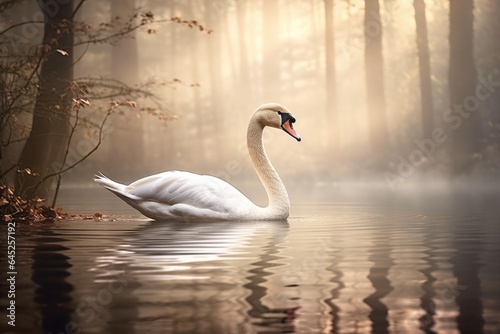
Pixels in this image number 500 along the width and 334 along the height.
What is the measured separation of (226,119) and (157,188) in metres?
40.1

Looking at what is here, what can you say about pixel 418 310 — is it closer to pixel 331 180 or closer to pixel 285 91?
pixel 331 180

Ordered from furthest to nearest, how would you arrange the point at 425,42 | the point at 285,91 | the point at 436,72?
the point at 285,91 < the point at 436,72 < the point at 425,42

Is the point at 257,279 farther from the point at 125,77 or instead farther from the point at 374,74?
the point at 125,77

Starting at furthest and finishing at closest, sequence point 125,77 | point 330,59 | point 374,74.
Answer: point 125,77 → point 330,59 → point 374,74

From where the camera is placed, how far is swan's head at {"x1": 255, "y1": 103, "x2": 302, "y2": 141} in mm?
10711

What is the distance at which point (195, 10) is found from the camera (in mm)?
42469

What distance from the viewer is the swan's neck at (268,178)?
10.3 meters

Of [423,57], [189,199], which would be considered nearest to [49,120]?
[189,199]

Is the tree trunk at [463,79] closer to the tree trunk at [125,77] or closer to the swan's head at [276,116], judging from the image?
the tree trunk at [125,77]

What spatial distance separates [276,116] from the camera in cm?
1083

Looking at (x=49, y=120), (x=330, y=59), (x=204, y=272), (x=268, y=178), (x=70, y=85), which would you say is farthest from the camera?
(x=330, y=59)

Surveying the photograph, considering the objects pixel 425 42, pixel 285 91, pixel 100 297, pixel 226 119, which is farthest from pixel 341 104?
pixel 100 297

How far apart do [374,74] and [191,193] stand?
2025 cm

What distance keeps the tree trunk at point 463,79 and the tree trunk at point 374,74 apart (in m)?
2.68
